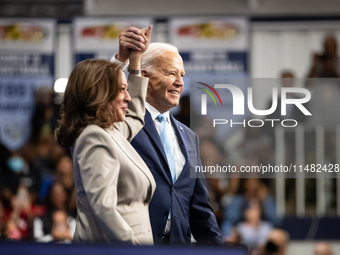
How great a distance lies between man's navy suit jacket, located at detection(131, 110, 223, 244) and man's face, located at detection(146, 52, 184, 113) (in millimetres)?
98

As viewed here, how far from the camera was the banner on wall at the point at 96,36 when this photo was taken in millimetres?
6488

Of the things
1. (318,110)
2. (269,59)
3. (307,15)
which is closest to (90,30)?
(269,59)

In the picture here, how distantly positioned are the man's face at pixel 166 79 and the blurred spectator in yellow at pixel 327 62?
14.4 feet

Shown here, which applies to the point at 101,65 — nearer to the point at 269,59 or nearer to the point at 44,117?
the point at 44,117

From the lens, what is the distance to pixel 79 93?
1629 millimetres

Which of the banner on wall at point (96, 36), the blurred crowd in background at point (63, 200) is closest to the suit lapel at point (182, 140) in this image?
the blurred crowd in background at point (63, 200)

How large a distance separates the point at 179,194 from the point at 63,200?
3.67m

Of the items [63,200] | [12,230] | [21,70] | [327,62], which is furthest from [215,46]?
[12,230]

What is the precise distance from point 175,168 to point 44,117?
461cm

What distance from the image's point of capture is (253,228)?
16.7ft

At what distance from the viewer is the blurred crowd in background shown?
5.08m

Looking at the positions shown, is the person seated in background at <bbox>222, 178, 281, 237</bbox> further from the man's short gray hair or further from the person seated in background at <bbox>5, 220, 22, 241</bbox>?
the man's short gray hair

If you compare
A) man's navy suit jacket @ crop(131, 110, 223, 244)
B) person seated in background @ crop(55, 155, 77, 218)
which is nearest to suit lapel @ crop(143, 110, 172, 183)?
man's navy suit jacket @ crop(131, 110, 223, 244)

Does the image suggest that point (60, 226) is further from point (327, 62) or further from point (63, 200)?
point (327, 62)
